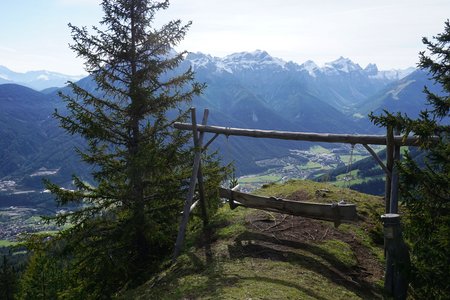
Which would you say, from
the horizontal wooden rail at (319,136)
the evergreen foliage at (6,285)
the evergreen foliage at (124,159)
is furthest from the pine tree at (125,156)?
the evergreen foliage at (6,285)

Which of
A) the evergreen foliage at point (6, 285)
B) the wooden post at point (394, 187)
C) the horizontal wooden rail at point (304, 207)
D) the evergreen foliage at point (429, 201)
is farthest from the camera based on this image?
the evergreen foliage at point (6, 285)

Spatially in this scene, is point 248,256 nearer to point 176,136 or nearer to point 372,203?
point 176,136

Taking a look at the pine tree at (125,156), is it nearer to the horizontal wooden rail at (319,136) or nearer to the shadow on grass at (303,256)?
the horizontal wooden rail at (319,136)

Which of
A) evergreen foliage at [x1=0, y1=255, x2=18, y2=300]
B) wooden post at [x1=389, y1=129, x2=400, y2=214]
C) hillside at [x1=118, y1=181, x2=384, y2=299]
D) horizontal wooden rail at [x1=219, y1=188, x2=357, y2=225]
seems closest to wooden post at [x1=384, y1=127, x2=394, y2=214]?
wooden post at [x1=389, y1=129, x2=400, y2=214]

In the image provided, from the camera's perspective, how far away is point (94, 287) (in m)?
13.1

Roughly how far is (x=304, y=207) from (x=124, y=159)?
6522 mm

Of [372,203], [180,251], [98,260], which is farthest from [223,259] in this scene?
[372,203]

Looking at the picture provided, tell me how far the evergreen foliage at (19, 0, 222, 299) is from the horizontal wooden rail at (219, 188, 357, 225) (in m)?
2.42

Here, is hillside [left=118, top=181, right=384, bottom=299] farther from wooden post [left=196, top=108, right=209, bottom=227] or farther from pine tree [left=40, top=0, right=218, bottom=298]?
pine tree [left=40, top=0, right=218, bottom=298]

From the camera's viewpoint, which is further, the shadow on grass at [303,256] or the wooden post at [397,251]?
the shadow on grass at [303,256]

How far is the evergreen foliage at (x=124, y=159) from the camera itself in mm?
12727

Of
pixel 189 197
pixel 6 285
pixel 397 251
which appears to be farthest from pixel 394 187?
pixel 6 285

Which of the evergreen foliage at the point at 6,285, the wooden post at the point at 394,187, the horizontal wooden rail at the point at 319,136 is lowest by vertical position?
the evergreen foliage at the point at 6,285

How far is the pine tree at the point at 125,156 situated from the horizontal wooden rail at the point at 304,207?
2.41 meters
